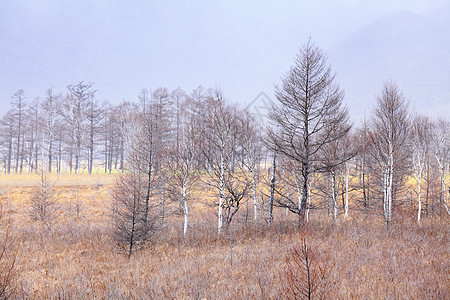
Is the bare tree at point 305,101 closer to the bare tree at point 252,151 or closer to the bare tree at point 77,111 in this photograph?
the bare tree at point 252,151

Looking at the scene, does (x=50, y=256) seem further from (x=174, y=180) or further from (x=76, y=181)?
(x=76, y=181)

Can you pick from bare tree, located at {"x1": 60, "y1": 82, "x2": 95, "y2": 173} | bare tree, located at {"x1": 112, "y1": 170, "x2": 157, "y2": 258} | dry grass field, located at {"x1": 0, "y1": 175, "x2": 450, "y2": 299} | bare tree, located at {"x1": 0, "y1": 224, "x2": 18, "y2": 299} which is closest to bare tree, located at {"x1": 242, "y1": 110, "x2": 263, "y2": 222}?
dry grass field, located at {"x1": 0, "y1": 175, "x2": 450, "y2": 299}

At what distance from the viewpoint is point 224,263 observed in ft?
26.4

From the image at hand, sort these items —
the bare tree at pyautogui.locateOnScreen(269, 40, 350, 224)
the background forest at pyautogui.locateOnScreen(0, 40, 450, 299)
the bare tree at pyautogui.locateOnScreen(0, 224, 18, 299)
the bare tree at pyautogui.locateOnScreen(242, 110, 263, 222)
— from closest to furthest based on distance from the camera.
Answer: the bare tree at pyautogui.locateOnScreen(0, 224, 18, 299) → the background forest at pyautogui.locateOnScreen(0, 40, 450, 299) → the bare tree at pyautogui.locateOnScreen(269, 40, 350, 224) → the bare tree at pyautogui.locateOnScreen(242, 110, 263, 222)

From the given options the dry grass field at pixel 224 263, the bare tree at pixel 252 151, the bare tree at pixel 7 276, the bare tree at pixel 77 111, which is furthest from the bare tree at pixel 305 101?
the bare tree at pixel 77 111

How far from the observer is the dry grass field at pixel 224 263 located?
5.41 metres

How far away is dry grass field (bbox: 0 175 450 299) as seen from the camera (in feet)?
17.7

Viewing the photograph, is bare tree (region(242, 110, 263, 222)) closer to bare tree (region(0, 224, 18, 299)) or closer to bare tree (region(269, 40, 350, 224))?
bare tree (region(269, 40, 350, 224))

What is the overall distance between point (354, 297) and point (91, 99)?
135ft

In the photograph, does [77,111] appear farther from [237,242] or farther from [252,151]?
[237,242]

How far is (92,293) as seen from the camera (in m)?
5.60

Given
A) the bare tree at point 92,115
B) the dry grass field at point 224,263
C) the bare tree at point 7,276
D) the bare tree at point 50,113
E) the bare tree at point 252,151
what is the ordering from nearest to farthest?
the bare tree at point 7,276 < the dry grass field at point 224,263 < the bare tree at point 252,151 < the bare tree at point 50,113 < the bare tree at point 92,115

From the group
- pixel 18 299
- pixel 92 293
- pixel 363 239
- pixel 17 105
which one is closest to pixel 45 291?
pixel 18 299

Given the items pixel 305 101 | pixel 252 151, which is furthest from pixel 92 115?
pixel 305 101
